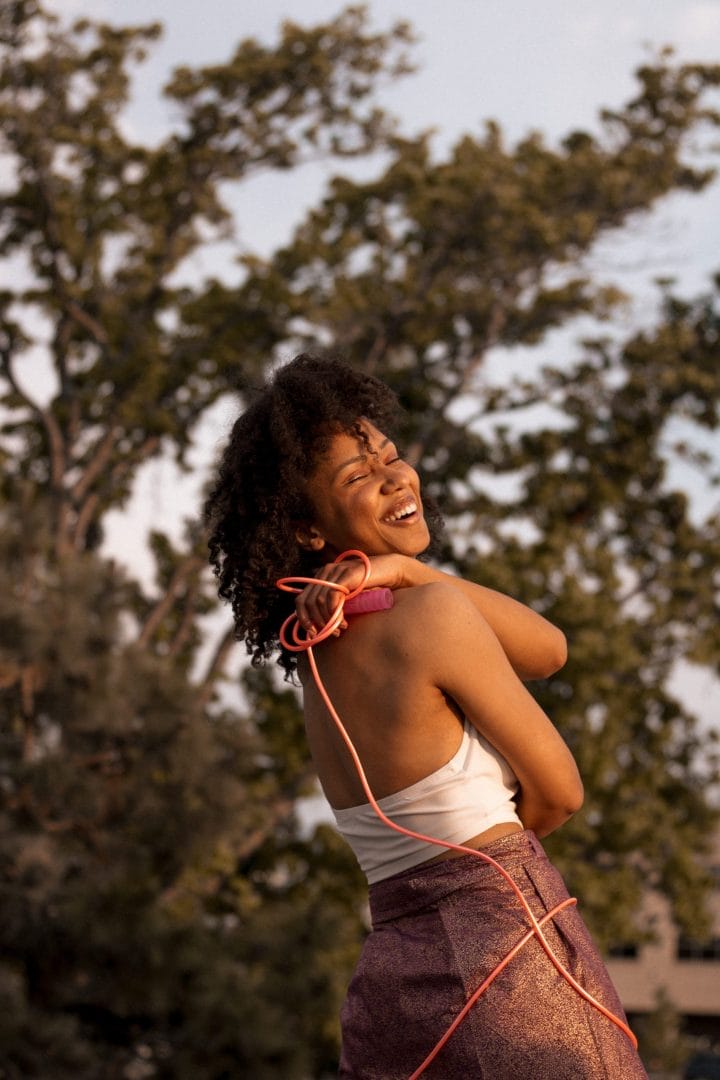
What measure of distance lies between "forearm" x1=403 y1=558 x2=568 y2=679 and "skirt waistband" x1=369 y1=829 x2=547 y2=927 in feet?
0.94

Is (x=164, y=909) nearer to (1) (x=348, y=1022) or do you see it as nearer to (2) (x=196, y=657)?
(2) (x=196, y=657)

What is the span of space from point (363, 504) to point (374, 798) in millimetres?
463

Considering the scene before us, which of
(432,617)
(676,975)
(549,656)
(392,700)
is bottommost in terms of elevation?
(676,975)

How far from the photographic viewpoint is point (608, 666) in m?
15.1

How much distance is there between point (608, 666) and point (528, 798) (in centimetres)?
1305

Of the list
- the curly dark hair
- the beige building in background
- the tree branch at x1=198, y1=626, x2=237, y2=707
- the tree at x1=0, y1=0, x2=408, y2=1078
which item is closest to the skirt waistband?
the curly dark hair

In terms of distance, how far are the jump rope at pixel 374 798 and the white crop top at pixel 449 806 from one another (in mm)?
17

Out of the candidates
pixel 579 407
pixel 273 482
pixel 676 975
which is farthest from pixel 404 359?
pixel 676 975

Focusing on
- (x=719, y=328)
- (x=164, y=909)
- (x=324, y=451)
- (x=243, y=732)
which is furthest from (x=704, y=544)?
(x=324, y=451)

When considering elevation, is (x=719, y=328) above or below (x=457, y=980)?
below

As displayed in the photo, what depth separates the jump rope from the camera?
2068 mm

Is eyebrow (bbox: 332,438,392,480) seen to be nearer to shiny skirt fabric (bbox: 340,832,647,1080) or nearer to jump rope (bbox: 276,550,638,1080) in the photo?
jump rope (bbox: 276,550,638,1080)

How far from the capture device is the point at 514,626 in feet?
7.72

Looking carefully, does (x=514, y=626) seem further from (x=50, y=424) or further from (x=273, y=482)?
(x=50, y=424)
